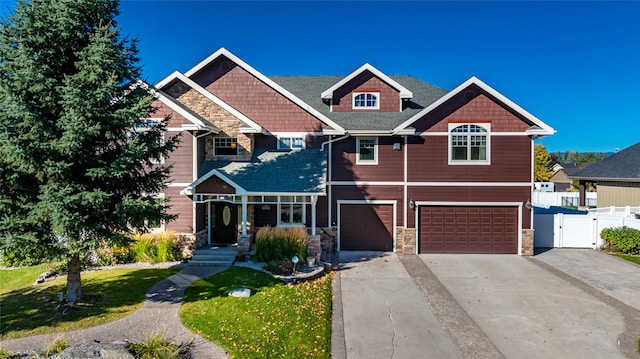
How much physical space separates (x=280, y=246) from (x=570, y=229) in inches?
550

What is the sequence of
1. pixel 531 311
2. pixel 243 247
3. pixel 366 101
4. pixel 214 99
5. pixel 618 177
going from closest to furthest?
pixel 531 311, pixel 243 247, pixel 214 99, pixel 366 101, pixel 618 177

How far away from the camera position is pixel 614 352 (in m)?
6.88

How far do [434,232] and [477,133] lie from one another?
4816 mm

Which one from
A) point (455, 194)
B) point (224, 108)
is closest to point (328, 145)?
point (224, 108)

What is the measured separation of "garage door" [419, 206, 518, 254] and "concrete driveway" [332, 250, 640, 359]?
1279 millimetres

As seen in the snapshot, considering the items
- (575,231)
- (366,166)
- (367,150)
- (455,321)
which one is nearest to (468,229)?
(366,166)

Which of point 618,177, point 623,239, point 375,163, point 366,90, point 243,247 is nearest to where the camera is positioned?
point 243,247

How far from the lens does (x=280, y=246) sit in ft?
40.6

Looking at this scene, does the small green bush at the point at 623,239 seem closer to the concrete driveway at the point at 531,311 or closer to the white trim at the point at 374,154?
the concrete driveway at the point at 531,311

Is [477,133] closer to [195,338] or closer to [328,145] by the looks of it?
[328,145]

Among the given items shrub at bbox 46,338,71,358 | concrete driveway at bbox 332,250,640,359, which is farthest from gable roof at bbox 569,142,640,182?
shrub at bbox 46,338,71,358

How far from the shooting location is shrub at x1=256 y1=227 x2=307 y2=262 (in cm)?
1227

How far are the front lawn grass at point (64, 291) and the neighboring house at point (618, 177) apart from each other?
2572 cm

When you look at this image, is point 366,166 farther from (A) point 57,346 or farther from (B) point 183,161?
(A) point 57,346
